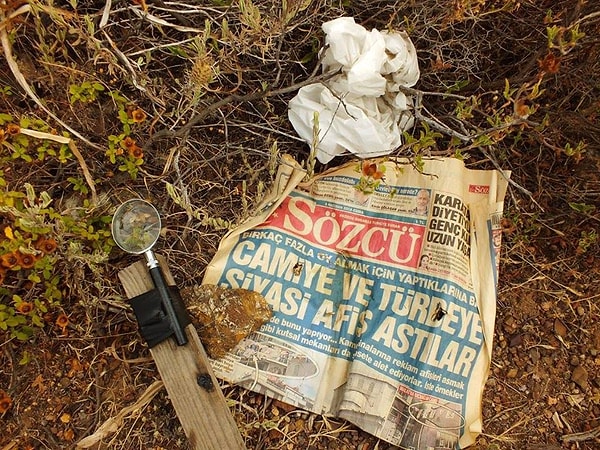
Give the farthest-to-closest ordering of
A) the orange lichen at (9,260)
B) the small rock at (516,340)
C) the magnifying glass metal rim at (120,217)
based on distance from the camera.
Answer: the small rock at (516,340), the magnifying glass metal rim at (120,217), the orange lichen at (9,260)

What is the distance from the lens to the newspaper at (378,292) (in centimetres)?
130

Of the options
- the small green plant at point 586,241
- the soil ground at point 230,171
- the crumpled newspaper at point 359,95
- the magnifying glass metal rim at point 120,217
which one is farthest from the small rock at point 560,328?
the magnifying glass metal rim at point 120,217

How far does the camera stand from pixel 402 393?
1.31 meters

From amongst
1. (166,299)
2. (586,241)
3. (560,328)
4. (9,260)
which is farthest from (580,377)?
(9,260)

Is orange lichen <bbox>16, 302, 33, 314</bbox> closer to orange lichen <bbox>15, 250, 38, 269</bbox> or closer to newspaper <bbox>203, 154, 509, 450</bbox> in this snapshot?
orange lichen <bbox>15, 250, 38, 269</bbox>

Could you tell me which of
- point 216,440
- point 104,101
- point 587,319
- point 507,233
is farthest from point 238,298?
point 587,319

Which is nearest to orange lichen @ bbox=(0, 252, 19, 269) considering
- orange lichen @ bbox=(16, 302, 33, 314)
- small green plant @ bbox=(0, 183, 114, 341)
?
small green plant @ bbox=(0, 183, 114, 341)

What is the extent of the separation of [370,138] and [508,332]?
2.19ft

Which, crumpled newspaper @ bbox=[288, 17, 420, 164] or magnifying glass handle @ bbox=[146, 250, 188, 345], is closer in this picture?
magnifying glass handle @ bbox=[146, 250, 188, 345]

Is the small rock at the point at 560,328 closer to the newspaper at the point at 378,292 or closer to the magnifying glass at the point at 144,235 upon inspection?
the newspaper at the point at 378,292

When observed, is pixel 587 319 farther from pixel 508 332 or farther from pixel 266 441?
pixel 266 441

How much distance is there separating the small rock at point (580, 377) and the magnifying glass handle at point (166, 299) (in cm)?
105

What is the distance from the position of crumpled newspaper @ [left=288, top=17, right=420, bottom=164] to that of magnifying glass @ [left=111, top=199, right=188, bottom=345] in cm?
47

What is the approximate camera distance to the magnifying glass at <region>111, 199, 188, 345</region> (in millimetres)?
1216
